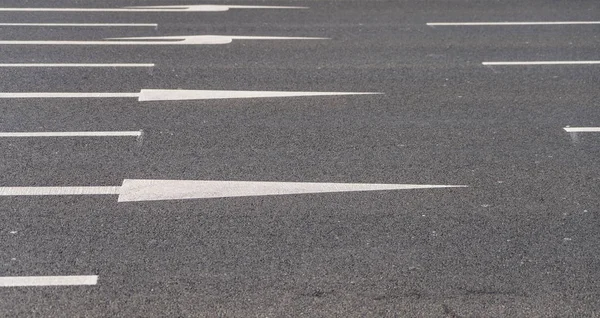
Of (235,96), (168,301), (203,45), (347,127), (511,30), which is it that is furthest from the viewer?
(511,30)

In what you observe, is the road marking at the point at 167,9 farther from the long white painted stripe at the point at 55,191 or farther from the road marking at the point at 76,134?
the long white painted stripe at the point at 55,191

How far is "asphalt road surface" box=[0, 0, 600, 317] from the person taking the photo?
20.6 ft

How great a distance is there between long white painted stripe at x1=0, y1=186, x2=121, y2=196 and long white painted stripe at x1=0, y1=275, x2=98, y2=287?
1.56m

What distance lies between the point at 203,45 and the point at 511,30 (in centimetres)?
446

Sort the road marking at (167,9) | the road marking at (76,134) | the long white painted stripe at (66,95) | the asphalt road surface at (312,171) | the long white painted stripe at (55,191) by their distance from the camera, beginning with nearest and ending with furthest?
the asphalt road surface at (312,171) < the long white painted stripe at (55,191) < the road marking at (76,134) < the long white painted stripe at (66,95) < the road marking at (167,9)

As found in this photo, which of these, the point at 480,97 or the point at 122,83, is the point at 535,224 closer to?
the point at 480,97

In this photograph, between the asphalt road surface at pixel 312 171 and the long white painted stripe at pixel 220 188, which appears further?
the long white painted stripe at pixel 220 188

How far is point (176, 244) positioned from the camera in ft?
22.7

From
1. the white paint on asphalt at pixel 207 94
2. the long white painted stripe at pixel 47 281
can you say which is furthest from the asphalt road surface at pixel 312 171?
the white paint on asphalt at pixel 207 94

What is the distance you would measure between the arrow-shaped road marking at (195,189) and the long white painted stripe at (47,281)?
1.44 metres

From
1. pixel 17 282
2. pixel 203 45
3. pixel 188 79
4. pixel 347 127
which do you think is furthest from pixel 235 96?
pixel 17 282

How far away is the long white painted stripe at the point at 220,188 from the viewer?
25.7 feet

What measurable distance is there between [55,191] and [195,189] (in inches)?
44.8

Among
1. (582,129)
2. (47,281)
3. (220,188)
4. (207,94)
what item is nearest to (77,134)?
(207,94)
